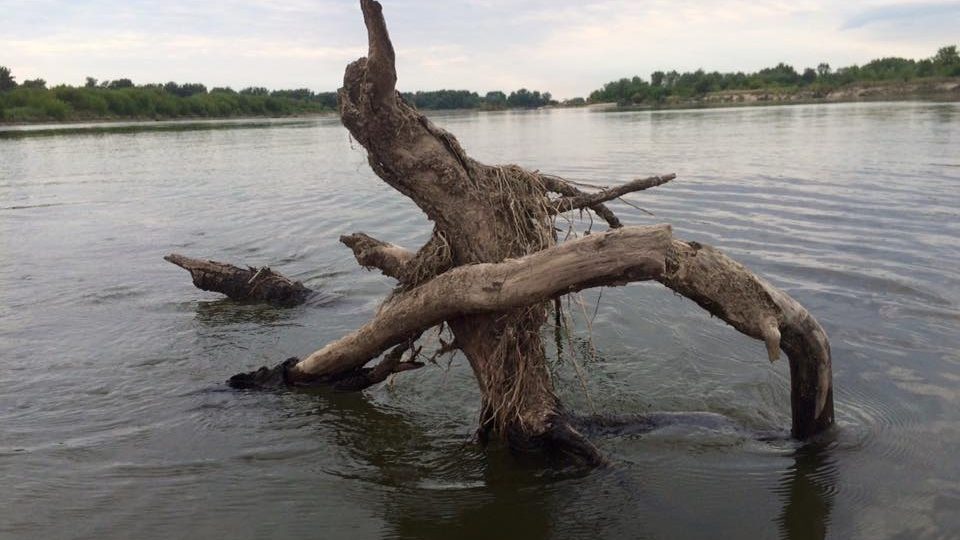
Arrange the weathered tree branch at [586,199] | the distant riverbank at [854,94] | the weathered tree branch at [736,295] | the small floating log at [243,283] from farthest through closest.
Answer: the distant riverbank at [854,94] < the small floating log at [243,283] < the weathered tree branch at [586,199] < the weathered tree branch at [736,295]

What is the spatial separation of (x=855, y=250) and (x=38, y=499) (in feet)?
32.5

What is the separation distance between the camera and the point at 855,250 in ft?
32.7

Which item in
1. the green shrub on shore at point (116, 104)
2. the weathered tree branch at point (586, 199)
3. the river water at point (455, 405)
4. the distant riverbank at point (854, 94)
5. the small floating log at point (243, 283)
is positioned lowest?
the river water at point (455, 405)

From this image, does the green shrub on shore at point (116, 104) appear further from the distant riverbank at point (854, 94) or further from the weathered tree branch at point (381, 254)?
the weathered tree branch at point (381, 254)

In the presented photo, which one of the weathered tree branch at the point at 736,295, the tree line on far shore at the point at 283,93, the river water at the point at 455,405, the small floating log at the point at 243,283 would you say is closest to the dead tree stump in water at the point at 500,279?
the weathered tree branch at the point at 736,295

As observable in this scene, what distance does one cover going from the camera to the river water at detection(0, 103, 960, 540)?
433 centimetres

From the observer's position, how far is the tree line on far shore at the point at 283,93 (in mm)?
75938

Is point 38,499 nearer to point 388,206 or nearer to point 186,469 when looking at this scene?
point 186,469

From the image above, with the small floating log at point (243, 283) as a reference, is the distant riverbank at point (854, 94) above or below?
above

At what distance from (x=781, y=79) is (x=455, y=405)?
366ft

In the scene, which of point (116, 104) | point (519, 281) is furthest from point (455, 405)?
point (116, 104)

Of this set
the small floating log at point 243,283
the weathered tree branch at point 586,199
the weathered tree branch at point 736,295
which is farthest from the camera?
the small floating log at point 243,283

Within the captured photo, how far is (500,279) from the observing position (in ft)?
14.1

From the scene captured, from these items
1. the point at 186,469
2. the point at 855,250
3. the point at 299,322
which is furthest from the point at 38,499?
the point at 855,250
